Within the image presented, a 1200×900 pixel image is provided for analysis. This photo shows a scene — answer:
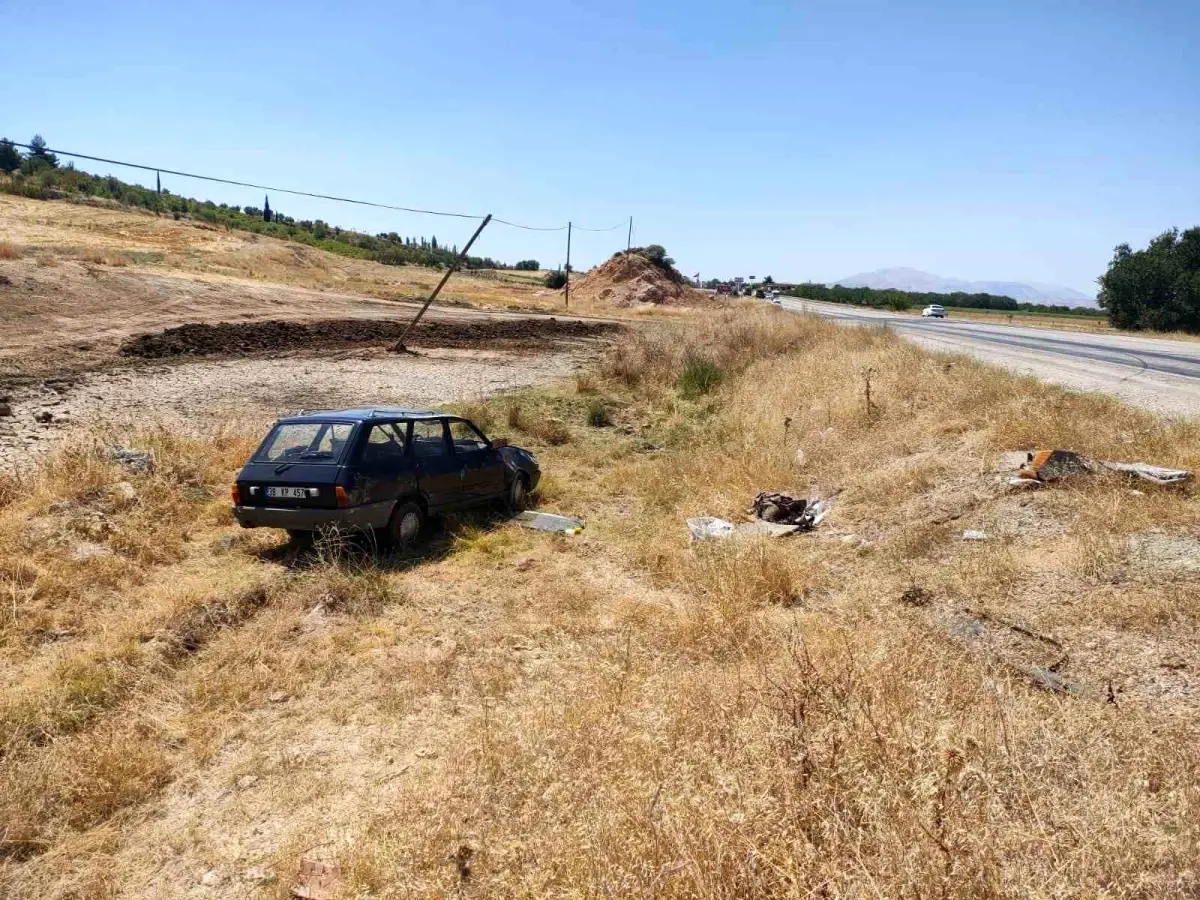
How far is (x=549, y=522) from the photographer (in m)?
9.77

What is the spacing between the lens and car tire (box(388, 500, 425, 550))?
324 inches

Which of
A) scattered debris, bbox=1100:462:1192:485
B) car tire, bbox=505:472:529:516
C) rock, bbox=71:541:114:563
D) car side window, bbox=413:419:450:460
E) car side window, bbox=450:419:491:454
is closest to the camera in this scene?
scattered debris, bbox=1100:462:1192:485

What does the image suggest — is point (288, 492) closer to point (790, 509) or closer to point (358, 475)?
point (358, 475)

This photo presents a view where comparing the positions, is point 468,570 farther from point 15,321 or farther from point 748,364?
point 15,321

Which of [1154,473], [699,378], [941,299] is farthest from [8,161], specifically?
[941,299]

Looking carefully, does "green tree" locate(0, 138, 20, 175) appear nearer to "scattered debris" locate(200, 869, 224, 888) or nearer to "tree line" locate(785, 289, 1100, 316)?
"scattered debris" locate(200, 869, 224, 888)

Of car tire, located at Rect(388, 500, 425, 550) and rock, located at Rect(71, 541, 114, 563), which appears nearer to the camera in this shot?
rock, located at Rect(71, 541, 114, 563)

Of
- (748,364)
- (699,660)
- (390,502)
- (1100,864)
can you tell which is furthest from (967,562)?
(748,364)

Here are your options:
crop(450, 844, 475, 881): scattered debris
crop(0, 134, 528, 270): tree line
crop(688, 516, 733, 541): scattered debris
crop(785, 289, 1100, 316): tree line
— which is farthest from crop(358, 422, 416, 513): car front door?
crop(785, 289, 1100, 316): tree line

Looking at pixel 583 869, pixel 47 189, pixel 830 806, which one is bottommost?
pixel 583 869

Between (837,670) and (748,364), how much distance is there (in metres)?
18.2

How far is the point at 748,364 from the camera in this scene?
21.5 metres

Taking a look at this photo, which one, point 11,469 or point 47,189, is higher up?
point 47,189

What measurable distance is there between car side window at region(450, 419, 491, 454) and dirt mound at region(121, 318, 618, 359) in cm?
1246
